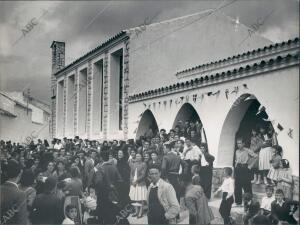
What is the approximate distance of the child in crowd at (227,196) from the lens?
7270 millimetres

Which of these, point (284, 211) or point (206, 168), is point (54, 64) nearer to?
point (206, 168)

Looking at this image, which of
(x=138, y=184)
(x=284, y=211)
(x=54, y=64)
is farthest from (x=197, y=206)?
(x=54, y=64)

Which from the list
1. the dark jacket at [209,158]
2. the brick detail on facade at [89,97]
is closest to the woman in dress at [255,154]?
the dark jacket at [209,158]

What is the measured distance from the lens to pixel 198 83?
25.4 ft

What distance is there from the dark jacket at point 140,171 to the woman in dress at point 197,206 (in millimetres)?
795

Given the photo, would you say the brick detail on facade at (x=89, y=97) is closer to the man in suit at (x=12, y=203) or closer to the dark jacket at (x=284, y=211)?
the man in suit at (x=12, y=203)

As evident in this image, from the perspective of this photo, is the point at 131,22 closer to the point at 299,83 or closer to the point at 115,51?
the point at 115,51

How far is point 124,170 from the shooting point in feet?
25.3

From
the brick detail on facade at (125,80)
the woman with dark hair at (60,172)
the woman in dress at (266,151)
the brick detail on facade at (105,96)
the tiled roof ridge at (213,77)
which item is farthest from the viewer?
the brick detail on facade at (105,96)

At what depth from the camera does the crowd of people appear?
23.0ft

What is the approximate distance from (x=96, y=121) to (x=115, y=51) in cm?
164

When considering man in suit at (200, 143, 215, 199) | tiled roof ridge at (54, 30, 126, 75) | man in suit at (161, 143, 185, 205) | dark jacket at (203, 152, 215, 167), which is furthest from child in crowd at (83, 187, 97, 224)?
tiled roof ridge at (54, 30, 126, 75)

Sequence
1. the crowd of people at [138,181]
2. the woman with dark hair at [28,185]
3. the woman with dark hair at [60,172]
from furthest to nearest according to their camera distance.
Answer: the woman with dark hair at [60,172] < the woman with dark hair at [28,185] < the crowd of people at [138,181]

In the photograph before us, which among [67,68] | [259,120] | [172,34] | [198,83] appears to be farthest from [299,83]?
[67,68]
